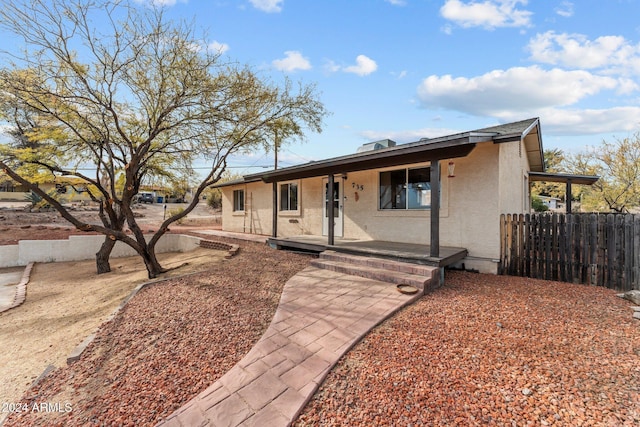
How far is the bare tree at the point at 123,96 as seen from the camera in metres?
5.59

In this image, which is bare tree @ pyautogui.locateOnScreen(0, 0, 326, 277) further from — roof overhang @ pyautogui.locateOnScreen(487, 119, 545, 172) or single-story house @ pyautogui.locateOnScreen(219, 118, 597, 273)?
roof overhang @ pyautogui.locateOnScreen(487, 119, 545, 172)

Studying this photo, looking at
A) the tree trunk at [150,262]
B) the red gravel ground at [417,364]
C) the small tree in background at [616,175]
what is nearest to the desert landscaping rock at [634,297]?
the red gravel ground at [417,364]

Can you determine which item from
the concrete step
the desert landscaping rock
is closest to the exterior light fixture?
the concrete step

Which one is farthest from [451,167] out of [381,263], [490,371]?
[490,371]

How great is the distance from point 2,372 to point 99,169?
6.47 meters

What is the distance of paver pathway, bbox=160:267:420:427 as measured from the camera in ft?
7.14

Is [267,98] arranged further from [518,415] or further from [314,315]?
[518,415]

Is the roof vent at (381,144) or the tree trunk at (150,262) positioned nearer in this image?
the tree trunk at (150,262)

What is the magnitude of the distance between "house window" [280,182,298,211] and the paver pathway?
6.57 meters

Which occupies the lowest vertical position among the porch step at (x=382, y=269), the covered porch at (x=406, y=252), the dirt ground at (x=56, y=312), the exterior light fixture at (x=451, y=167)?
the dirt ground at (x=56, y=312)

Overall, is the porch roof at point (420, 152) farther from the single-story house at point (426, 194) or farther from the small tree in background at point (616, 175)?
the small tree in background at point (616, 175)

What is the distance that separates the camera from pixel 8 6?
5062mm

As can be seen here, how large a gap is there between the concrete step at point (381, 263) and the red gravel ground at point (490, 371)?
1.08 metres

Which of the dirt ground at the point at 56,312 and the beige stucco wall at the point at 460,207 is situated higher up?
the beige stucco wall at the point at 460,207
